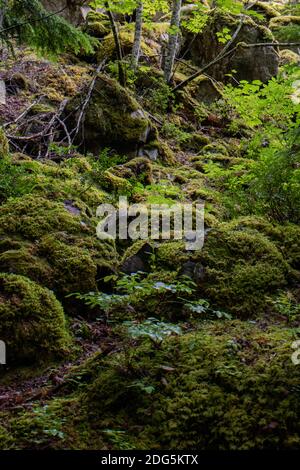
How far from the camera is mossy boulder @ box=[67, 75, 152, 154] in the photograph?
880 cm

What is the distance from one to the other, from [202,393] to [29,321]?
1.77 meters

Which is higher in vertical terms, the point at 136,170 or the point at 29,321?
the point at 136,170

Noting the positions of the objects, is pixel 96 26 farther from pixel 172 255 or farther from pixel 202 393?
pixel 202 393

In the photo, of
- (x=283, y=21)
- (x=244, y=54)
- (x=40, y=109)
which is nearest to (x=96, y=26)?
(x=244, y=54)

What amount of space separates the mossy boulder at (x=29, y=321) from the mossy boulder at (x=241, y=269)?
5.44 ft

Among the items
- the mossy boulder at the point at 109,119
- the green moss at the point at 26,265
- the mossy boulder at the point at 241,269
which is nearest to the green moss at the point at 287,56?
the mossy boulder at the point at 109,119

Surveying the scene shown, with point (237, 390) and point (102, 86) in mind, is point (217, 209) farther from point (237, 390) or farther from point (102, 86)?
point (237, 390)

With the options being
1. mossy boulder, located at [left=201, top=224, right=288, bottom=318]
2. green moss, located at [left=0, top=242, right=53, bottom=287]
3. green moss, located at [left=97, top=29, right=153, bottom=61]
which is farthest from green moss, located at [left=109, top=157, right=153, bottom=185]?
green moss, located at [left=97, top=29, right=153, bottom=61]

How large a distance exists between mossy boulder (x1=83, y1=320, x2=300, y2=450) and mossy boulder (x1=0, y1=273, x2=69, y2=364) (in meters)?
0.56

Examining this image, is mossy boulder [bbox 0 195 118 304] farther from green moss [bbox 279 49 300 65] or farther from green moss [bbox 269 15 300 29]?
green moss [bbox 269 15 300 29]

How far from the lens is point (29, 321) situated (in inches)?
→ 151

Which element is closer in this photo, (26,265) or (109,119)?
(26,265)

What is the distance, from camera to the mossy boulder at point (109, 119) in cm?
880

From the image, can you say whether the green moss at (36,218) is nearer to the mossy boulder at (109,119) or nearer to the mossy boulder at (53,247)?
the mossy boulder at (53,247)
